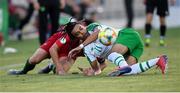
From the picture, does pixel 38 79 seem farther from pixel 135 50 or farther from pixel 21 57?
pixel 21 57

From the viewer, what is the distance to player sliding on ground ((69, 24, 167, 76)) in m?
13.1

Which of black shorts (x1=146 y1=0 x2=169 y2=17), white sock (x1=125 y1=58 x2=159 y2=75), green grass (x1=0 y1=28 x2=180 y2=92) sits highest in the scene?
black shorts (x1=146 y1=0 x2=169 y2=17)

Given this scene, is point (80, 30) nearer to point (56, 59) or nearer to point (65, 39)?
point (65, 39)

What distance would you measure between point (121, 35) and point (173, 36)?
1372cm

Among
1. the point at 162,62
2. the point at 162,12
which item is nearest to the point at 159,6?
the point at 162,12

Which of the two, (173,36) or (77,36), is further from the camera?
(173,36)

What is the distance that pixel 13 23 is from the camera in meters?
30.2

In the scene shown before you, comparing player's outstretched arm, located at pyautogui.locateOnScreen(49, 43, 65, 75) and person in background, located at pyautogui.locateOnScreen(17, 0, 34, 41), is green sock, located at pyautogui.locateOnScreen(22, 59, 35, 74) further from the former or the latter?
person in background, located at pyautogui.locateOnScreen(17, 0, 34, 41)

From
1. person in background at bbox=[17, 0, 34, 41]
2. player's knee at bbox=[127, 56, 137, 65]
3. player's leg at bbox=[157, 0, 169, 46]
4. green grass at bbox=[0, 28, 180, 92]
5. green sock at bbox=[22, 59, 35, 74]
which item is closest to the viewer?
green grass at bbox=[0, 28, 180, 92]

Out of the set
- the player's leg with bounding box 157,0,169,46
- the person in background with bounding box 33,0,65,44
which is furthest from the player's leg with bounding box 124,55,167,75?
the player's leg with bounding box 157,0,169,46

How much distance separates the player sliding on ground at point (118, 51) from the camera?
43.1ft

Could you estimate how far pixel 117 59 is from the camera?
13164 mm

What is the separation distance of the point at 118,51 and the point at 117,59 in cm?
31

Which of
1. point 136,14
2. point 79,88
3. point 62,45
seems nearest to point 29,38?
point 136,14
